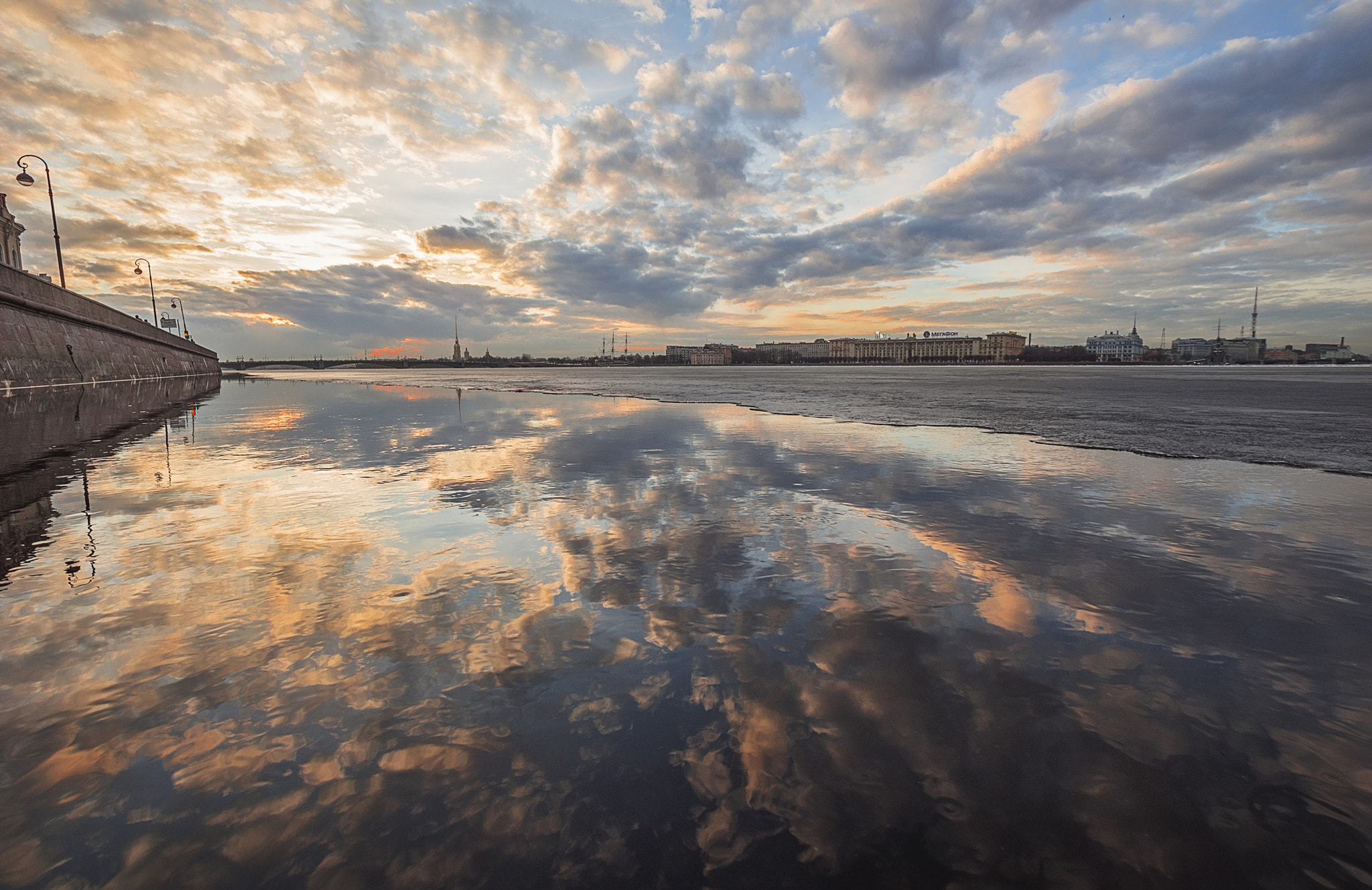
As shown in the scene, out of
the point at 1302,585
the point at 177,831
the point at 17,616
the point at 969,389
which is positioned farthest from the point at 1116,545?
the point at 969,389

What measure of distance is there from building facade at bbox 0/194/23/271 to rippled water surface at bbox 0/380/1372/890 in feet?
265

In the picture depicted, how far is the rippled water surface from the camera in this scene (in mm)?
2205

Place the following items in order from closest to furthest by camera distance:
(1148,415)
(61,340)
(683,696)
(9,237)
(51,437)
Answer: (683,696) < (51,437) < (1148,415) < (61,340) < (9,237)

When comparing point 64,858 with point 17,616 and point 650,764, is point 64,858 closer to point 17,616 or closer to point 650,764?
point 650,764

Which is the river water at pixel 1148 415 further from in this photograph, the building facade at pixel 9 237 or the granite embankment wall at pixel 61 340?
A: the building facade at pixel 9 237

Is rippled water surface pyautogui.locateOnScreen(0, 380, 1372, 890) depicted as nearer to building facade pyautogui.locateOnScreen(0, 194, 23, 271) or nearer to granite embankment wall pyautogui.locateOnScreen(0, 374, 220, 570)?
granite embankment wall pyautogui.locateOnScreen(0, 374, 220, 570)

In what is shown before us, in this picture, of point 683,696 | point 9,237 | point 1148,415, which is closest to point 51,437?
point 683,696

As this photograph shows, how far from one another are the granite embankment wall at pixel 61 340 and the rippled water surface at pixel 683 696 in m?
27.2

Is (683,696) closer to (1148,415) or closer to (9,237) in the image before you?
(1148,415)

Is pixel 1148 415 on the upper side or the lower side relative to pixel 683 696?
upper

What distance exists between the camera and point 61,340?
29.8m

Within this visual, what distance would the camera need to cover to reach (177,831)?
2262 millimetres

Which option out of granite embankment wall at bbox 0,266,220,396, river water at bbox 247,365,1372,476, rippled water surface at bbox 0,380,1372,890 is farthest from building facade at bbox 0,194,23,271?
rippled water surface at bbox 0,380,1372,890

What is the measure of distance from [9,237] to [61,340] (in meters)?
51.8
